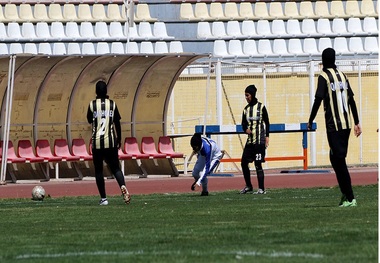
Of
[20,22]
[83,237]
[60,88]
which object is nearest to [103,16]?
[20,22]

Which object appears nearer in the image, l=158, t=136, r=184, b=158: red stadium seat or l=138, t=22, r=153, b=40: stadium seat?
l=158, t=136, r=184, b=158: red stadium seat

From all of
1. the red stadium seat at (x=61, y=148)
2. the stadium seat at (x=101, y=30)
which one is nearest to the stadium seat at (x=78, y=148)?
the red stadium seat at (x=61, y=148)

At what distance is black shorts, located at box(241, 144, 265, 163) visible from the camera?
70.0 feet

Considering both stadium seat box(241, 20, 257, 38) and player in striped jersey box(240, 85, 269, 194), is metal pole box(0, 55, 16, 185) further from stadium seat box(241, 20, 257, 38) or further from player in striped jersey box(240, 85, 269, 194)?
stadium seat box(241, 20, 257, 38)

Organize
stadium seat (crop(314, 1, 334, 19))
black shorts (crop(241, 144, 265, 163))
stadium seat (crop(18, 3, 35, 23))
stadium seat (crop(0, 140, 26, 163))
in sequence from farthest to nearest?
stadium seat (crop(314, 1, 334, 19)), stadium seat (crop(18, 3, 35, 23)), stadium seat (crop(0, 140, 26, 163)), black shorts (crop(241, 144, 265, 163))

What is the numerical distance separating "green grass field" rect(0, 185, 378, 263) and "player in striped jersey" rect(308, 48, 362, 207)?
14.1 inches

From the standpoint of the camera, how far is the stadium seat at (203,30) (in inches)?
1553

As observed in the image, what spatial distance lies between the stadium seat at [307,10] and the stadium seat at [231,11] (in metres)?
2.25

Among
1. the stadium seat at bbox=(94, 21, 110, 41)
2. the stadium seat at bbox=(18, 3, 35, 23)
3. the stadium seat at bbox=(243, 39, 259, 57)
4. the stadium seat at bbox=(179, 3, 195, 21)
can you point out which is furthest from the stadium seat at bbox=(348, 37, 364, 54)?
the stadium seat at bbox=(18, 3, 35, 23)

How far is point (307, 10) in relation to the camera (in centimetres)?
4159

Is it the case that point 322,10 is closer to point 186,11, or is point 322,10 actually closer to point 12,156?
point 186,11

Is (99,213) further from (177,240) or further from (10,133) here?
(10,133)

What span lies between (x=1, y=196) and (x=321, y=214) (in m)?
10.5

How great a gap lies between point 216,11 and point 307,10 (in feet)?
10.3
